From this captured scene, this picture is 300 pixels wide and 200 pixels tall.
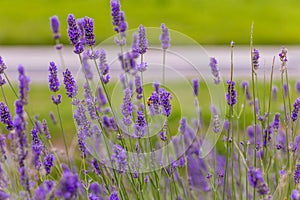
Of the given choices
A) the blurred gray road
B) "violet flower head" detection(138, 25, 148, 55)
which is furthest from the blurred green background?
"violet flower head" detection(138, 25, 148, 55)

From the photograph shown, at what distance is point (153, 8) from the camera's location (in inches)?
492

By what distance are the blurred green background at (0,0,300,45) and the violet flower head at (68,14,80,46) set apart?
843cm

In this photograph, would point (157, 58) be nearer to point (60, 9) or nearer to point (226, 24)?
point (226, 24)

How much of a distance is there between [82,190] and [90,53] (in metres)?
0.83

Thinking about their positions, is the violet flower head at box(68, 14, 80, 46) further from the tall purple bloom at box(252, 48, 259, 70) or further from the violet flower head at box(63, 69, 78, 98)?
the tall purple bloom at box(252, 48, 259, 70)

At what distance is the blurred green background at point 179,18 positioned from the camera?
1123 cm

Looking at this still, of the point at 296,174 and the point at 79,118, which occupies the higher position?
the point at 79,118

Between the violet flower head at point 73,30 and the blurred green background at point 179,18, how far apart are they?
843 centimetres

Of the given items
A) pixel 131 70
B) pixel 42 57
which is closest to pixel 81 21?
pixel 131 70

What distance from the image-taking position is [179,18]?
11828mm

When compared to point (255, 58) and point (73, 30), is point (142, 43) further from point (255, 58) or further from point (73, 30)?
point (255, 58)

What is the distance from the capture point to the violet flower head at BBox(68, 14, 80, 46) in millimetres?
2094

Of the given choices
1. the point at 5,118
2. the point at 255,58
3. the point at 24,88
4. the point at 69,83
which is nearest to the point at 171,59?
the point at 255,58

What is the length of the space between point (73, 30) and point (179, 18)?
9.86 m
